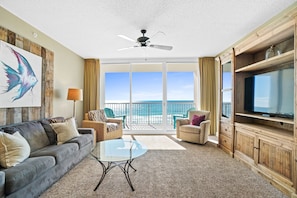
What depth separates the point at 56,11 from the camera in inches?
108

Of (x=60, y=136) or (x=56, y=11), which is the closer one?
(x=56, y=11)

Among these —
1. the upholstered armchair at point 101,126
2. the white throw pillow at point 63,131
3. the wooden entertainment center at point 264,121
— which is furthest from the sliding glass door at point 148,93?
the white throw pillow at point 63,131

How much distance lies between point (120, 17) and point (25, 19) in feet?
5.58

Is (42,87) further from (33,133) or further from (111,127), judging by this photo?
(111,127)

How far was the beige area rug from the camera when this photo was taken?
2209 millimetres

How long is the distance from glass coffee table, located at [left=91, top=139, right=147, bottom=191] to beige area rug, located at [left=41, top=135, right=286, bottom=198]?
0.13 m

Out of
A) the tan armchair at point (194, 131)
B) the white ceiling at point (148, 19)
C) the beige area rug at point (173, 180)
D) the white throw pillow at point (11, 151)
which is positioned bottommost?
the beige area rug at point (173, 180)

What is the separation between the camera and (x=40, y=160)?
2164mm

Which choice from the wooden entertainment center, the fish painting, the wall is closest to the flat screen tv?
the wooden entertainment center

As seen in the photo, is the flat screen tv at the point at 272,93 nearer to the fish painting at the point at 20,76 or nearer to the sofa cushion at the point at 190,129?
the sofa cushion at the point at 190,129

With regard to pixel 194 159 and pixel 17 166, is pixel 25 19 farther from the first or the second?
pixel 194 159

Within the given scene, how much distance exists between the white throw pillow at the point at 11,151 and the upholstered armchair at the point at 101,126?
85.6 inches

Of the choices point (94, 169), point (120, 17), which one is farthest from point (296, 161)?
point (120, 17)

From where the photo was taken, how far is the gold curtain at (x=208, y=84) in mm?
5652
